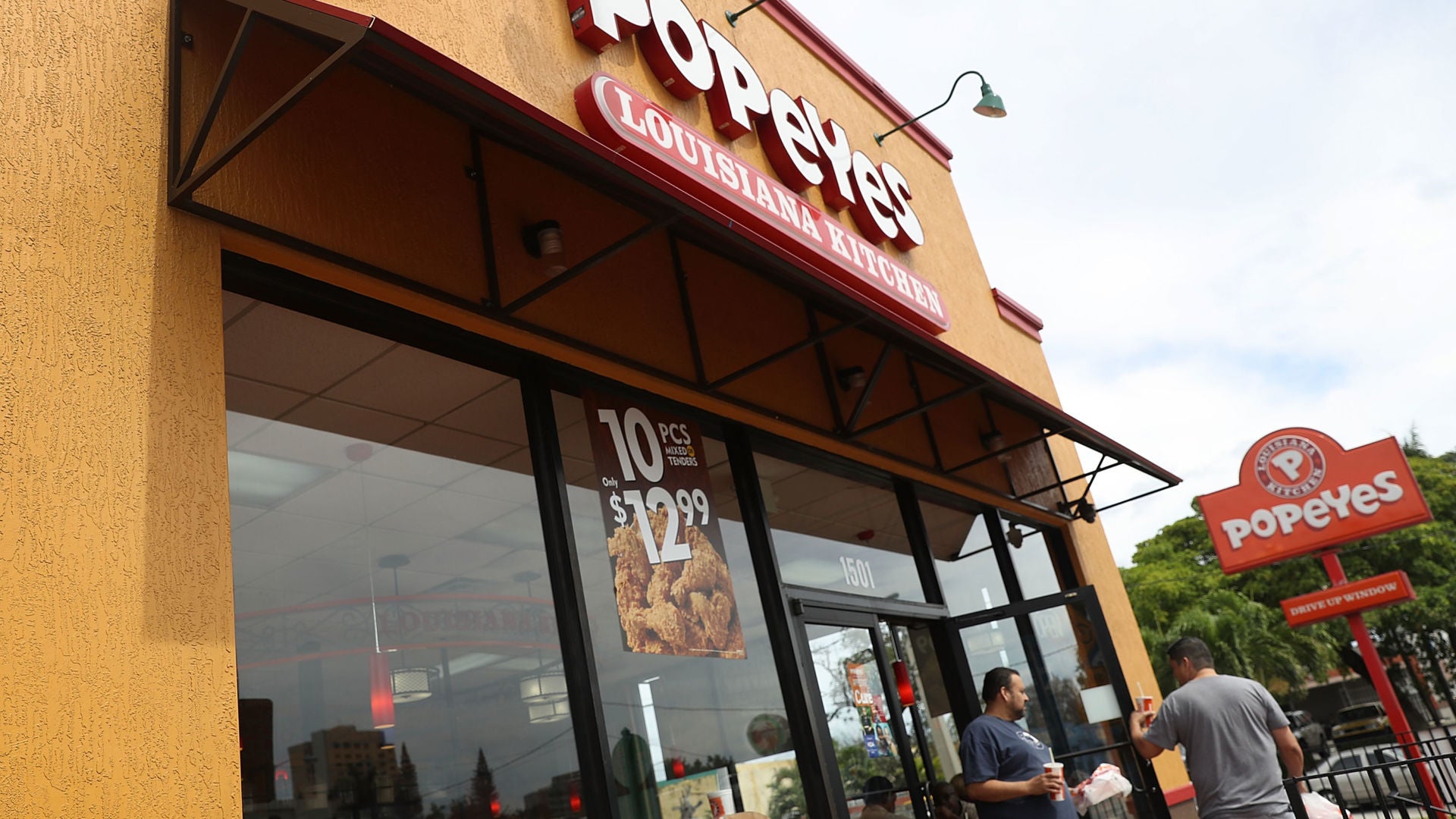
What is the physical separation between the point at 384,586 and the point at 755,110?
3980 millimetres

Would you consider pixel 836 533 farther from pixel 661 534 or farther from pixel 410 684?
pixel 410 684

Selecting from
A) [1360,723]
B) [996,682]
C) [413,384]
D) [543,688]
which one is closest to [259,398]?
[413,384]

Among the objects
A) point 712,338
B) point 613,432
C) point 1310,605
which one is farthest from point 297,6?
point 1310,605

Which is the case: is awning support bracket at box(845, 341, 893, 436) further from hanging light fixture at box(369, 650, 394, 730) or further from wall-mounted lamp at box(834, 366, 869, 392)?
hanging light fixture at box(369, 650, 394, 730)

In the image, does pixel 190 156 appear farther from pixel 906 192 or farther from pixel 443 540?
pixel 906 192

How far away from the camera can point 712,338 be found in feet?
19.2

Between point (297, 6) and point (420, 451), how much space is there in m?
1.98

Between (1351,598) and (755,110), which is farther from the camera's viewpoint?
(1351,598)

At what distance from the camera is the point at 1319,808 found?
5105 millimetres

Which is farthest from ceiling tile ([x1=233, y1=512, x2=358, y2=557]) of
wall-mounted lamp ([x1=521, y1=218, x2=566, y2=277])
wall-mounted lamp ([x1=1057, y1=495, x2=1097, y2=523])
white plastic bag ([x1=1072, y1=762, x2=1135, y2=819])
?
wall-mounted lamp ([x1=1057, y1=495, x2=1097, y2=523])

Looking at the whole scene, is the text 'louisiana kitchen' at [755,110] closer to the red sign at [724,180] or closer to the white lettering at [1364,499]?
the red sign at [724,180]

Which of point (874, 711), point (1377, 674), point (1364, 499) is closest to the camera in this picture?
point (874, 711)

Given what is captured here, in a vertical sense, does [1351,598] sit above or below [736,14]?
below

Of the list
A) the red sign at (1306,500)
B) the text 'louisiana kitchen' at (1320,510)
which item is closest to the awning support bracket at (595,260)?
the red sign at (1306,500)
